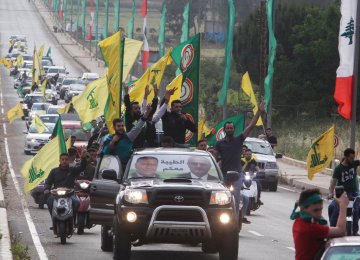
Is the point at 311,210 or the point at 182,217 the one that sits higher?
the point at 311,210

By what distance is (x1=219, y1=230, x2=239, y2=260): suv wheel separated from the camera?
16.4 m

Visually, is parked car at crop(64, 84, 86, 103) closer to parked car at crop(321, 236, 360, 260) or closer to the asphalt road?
the asphalt road

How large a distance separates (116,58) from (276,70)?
40.2m

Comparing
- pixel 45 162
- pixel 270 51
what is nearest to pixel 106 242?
pixel 45 162

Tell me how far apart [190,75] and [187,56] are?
2.66 ft

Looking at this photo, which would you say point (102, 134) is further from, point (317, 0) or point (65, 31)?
point (65, 31)

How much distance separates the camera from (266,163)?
3803 cm

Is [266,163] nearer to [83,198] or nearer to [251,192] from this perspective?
[251,192]

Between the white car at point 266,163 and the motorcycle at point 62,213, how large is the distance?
56.5ft

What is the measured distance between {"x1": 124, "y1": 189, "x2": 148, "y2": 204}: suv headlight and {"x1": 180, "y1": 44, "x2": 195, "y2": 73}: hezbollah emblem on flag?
11745mm

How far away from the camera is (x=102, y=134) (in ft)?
91.4

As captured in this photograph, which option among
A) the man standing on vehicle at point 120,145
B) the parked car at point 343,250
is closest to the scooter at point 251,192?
the man standing on vehicle at point 120,145

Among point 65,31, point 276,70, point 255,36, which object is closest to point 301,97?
point 276,70

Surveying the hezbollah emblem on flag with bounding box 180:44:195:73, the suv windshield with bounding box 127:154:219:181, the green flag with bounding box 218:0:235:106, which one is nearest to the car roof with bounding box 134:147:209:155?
the suv windshield with bounding box 127:154:219:181
